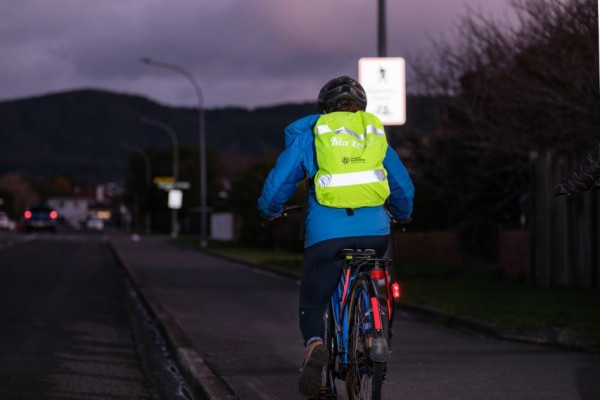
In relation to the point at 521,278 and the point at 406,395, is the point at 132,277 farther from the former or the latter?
the point at 406,395

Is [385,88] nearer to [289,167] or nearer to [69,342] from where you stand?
[69,342]

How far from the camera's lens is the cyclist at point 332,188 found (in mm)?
5766

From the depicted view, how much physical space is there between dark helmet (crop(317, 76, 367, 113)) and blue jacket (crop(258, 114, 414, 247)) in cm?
11

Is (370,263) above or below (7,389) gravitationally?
above

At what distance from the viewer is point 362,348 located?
5574 millimetres

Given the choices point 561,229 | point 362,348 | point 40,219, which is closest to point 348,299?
point 362,348

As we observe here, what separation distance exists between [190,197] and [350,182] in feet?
287

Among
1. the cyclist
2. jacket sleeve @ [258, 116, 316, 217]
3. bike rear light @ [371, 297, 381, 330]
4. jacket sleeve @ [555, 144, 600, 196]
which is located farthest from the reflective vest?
jacket sleeve @ [555, 144, 600, 196]

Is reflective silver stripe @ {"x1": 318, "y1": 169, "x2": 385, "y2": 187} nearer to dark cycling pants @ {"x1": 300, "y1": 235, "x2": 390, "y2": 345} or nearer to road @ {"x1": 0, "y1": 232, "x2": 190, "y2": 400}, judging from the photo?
dark cycling pants @ {"x1": 300, "y1": 235, "x2": 390, "y2": 345}

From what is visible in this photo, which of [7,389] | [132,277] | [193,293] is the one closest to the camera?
[7,389]

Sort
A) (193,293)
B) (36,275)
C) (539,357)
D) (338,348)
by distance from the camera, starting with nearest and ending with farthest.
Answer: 1. (338,348)
2. (539,357)
3. (193,293)
4. (36,275)

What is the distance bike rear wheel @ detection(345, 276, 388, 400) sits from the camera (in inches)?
210

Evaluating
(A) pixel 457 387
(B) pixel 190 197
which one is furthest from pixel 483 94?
(B) pixel 190 197

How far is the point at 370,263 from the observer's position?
5625 millimetres
